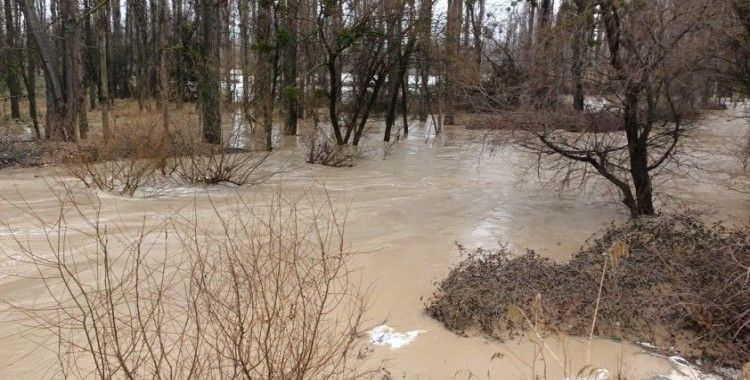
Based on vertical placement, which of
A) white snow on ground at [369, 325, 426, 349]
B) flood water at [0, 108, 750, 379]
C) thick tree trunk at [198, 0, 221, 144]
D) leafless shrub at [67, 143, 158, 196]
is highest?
thick tree trunk at [198, 0, 221, 144]

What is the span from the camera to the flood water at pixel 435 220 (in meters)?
4.57

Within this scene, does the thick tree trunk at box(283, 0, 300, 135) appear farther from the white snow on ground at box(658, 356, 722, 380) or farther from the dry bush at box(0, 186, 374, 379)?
the white snow on ground at box(658, 356, 722, 380)

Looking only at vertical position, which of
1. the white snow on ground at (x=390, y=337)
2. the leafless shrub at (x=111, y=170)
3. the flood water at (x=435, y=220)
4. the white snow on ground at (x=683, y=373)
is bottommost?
the white snow on ground at (x=683, y=373)

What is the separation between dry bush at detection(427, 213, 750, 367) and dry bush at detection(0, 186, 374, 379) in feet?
3.86

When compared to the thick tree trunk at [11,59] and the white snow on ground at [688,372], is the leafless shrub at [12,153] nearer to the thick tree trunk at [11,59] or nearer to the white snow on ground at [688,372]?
the thick tree trunk at [11,59]

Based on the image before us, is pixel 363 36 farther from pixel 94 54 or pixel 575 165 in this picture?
pixel 94 54

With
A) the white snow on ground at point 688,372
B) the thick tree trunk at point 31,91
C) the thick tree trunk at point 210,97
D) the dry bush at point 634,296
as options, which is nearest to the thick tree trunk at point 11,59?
the thick tree trunk at point 31,91

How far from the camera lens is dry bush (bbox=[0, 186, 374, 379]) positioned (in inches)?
120

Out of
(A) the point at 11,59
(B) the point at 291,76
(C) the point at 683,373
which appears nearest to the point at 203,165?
(C) the point at 683,373

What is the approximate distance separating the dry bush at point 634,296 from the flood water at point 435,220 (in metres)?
0.22

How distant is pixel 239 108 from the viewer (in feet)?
42.0

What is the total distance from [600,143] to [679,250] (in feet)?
9.37

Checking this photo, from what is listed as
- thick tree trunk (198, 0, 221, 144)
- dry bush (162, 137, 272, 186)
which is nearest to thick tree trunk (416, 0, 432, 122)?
thick tree trunk (198, 0, 221, 144)

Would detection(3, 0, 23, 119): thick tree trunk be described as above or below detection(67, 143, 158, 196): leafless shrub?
above
